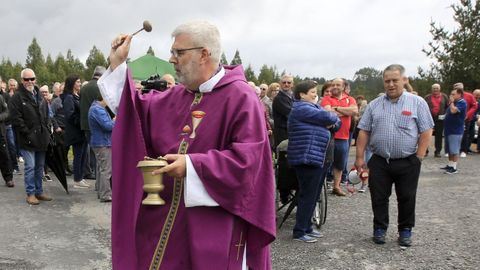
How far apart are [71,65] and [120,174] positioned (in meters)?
63.6

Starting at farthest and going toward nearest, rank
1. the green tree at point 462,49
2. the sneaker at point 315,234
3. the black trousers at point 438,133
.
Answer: the green tree at point 462,49
the black trousers at point 438,133
the sneaker at point 315,234

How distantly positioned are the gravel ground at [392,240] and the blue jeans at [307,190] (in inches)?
11.6

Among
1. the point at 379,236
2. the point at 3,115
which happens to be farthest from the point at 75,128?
the point at 379,236

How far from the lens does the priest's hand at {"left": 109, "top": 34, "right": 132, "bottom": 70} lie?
2.40 meters

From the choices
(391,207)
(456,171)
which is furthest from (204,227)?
(456,171)

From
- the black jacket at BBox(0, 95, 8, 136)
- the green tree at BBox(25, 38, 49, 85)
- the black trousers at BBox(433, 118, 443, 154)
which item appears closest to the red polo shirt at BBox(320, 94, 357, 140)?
the black jacket at BBox(0, 95, 8, 136)

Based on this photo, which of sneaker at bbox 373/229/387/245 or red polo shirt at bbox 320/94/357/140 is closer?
sneaker at bbox 373/229/387/245

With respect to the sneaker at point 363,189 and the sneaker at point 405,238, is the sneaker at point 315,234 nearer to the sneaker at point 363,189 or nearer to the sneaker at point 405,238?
the sneaker at point 405,238

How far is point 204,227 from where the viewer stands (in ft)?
7.34

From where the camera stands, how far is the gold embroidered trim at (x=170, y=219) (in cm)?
231

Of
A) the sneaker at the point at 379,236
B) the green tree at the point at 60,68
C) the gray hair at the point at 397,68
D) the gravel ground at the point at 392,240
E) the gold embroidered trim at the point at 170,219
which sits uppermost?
the green tree at the point at 60,68

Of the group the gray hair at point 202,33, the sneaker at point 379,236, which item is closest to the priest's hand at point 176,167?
the gray hair at point 202,33

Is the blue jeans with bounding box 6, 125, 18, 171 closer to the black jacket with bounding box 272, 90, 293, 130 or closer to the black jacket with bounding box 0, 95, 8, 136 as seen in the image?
the black jacket with bounding box 0, 95, 8, 136

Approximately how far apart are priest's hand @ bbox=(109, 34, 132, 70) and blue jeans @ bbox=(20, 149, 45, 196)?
4.85 meters
